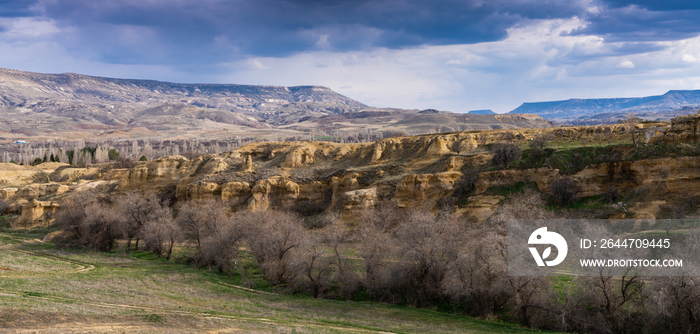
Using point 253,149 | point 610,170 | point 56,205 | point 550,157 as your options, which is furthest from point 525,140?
point 56,205

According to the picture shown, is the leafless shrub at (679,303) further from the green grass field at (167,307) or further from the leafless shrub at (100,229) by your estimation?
the leafless shrub at (100,229)

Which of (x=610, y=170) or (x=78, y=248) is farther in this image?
(x=78, y=248)

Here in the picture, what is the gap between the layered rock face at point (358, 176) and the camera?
44219mm

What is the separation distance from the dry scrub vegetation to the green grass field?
1.47m

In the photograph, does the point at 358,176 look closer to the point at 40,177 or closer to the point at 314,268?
the point at 314,268

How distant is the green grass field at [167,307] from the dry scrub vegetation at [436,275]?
4.81 feet

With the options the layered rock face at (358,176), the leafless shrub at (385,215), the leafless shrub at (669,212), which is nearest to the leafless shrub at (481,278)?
the leafless shrub at (385,215)

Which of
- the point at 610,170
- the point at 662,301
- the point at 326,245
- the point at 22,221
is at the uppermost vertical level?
the point at 610,170

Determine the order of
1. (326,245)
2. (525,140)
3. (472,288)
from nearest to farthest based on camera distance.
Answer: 1. (472,288)
2. (326,245)
3. (525,140)

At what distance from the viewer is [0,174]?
3674 inches

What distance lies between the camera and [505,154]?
161ft

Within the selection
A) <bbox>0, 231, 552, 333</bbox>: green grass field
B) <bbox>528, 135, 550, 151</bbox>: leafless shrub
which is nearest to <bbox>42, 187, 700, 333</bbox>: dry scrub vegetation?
<bbox>0, 231, 552, 333</bbox>: green grass field

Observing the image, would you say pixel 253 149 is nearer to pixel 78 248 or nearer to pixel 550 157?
pixel 78 248

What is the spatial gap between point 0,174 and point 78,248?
5978cm
